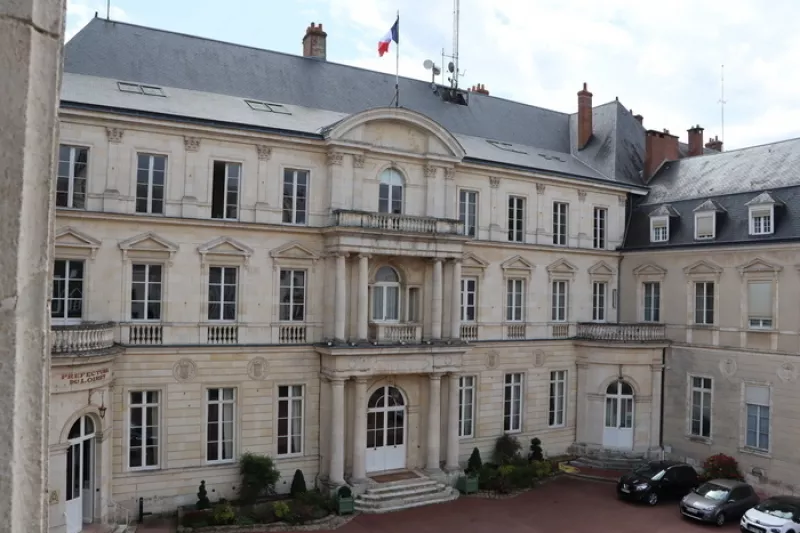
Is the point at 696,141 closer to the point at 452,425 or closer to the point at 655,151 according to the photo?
the point at 655,151

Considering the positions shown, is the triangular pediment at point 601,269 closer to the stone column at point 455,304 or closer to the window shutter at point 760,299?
the window shutter at point 760,299

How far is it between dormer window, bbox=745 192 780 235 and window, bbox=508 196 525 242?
333 inches

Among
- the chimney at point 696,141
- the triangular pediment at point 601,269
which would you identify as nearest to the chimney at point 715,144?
the chimney at point 696,141

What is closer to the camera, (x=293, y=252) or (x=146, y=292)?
(x=146, y=292)

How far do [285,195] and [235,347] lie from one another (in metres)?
5.24

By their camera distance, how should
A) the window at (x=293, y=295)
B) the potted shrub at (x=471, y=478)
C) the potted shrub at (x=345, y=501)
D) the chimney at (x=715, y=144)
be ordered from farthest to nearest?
the chimney at (x=715, y=144) < the potted shrub at (x=471, y=478) < the window at (x=293, y=295) < the potted shrub at (x=345, y=501)

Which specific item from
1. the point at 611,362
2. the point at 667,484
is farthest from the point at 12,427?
the point at 611,362

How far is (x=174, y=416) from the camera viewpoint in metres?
20.3

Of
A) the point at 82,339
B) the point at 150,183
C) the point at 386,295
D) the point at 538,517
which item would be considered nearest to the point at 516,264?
the point at 386,295

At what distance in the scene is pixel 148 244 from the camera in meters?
20.2

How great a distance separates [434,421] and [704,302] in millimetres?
11967

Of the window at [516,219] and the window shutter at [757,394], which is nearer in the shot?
the window shutter at [757,394]

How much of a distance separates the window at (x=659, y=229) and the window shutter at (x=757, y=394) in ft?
22.5

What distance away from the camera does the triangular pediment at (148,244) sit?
782 inches
